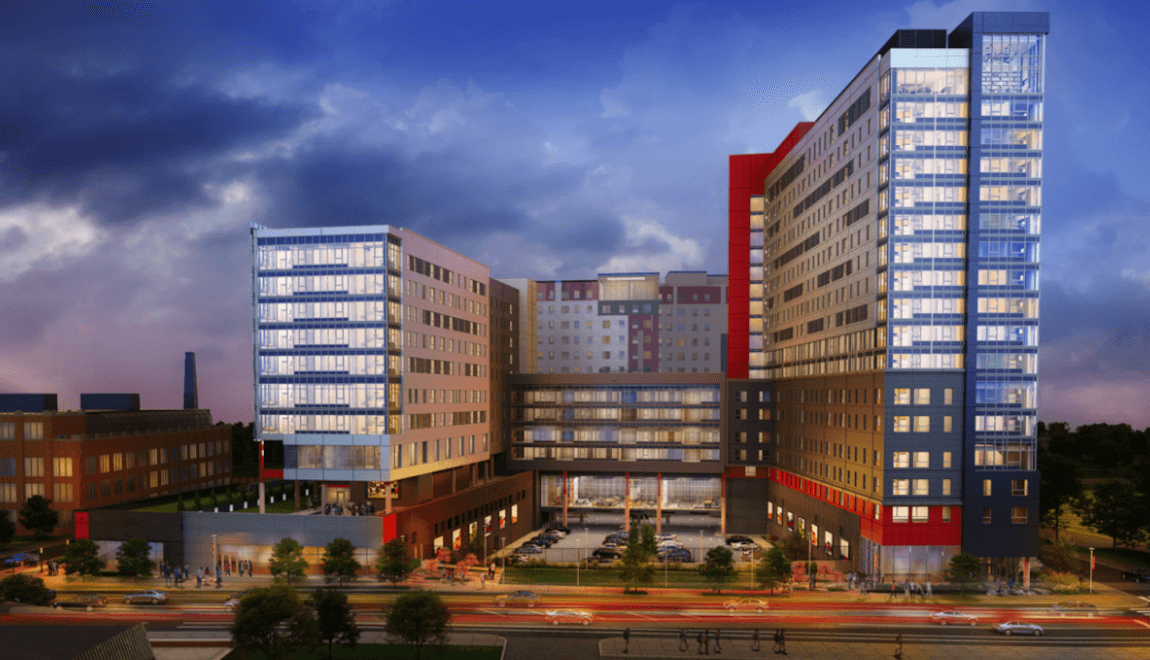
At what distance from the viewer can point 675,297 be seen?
192 m

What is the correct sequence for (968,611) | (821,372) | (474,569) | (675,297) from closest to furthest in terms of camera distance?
(968,611) → (474,569) → (821,372) → (675,297)

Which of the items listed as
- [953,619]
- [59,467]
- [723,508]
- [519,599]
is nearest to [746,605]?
[953,619]

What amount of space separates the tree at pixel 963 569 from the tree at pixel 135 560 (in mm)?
89488

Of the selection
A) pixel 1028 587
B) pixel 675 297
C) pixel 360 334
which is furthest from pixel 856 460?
pixel 675 297

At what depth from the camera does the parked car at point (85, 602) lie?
70188 millimetres

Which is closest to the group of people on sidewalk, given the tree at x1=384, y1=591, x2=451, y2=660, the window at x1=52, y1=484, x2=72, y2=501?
the tree at x1=384, y1=591, x2=451, y2=660

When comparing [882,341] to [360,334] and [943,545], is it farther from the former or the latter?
[360,334]

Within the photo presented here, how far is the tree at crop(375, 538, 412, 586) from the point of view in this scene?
76.9 metres

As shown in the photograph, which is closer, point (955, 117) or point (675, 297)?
point (955, 117)

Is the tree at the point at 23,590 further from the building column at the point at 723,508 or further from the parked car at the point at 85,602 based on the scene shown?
the building column at the point at 723,508

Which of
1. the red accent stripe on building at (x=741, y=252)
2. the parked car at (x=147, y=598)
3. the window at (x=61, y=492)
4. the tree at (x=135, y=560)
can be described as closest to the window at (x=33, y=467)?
the window at (x=61, y=492)

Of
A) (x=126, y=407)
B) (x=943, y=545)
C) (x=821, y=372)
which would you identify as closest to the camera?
(x=943, y=545)

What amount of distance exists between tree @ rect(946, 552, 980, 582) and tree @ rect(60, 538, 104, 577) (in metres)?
95.1

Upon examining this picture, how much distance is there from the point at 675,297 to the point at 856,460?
103 meters
